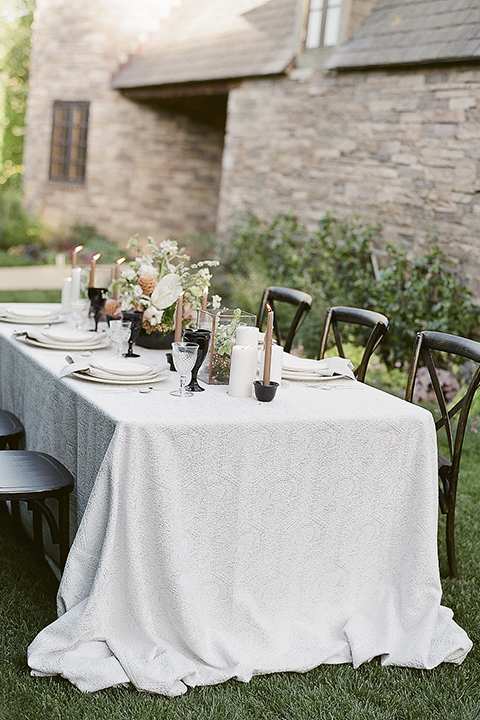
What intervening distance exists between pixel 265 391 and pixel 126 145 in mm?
11875

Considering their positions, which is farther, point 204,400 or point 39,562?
point 39,562

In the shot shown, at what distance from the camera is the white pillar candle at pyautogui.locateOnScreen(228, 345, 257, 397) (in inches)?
114

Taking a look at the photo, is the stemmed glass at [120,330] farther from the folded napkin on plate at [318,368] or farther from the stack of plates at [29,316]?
the stack of plates at [29,316]

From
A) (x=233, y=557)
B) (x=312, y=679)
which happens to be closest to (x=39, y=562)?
(x=233, y=557)

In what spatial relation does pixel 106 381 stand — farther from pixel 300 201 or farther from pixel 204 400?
pixel 300 201

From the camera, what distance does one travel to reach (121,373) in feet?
9.95

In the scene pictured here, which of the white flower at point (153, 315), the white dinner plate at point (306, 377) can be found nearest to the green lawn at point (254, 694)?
the white dinner plate at point (306, 377)

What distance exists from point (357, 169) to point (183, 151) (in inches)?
251

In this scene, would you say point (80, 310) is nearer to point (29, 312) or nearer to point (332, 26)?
point (29, 312)

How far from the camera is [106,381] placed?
297cm

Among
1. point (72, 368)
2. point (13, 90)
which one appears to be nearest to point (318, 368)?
point (72, 368)

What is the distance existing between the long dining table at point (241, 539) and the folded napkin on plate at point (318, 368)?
0.67 feet

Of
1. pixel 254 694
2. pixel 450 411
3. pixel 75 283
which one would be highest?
pixel 75 283

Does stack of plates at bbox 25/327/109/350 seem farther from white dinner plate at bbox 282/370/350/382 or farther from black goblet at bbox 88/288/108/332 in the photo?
white dinner plate at bbox 282/370/350/382
